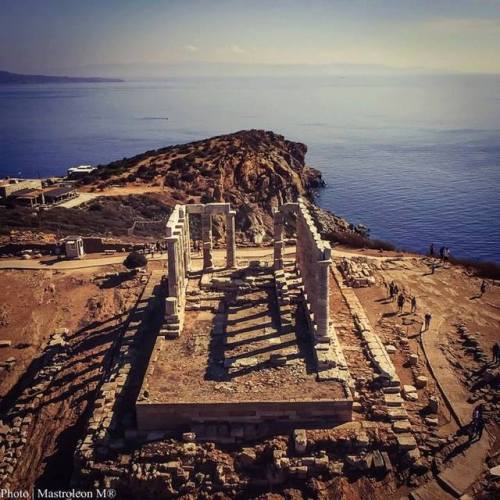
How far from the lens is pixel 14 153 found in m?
132

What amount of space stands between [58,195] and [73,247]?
15.7 meters

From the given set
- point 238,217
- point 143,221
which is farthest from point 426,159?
point 143,221

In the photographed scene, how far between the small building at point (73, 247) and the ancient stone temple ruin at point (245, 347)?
9257 millimetres

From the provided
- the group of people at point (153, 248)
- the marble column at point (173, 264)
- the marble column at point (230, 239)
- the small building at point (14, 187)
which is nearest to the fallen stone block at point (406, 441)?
the marble column at point (173, 264)

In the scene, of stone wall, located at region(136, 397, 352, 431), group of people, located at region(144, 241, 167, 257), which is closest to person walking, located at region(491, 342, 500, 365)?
stone wall, located at region(136, 397, 352, 431)

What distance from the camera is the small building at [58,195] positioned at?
49688mm

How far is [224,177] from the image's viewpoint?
57.3 meters

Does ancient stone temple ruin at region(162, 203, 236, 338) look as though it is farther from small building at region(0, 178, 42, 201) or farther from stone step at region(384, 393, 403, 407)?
small building at region(0, 178, 42, 201)

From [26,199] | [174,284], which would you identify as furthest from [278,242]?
[26,199]

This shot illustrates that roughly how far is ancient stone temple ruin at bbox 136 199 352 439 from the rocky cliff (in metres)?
20.5

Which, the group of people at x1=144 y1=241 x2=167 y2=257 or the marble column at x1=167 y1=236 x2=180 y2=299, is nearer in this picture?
the marble column at x1=167 y1=236 x2=180 y2=299

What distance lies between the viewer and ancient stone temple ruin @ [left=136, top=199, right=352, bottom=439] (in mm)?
19375

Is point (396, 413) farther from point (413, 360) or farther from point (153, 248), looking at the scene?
point (153, 248)

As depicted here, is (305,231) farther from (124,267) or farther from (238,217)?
(238,217)
